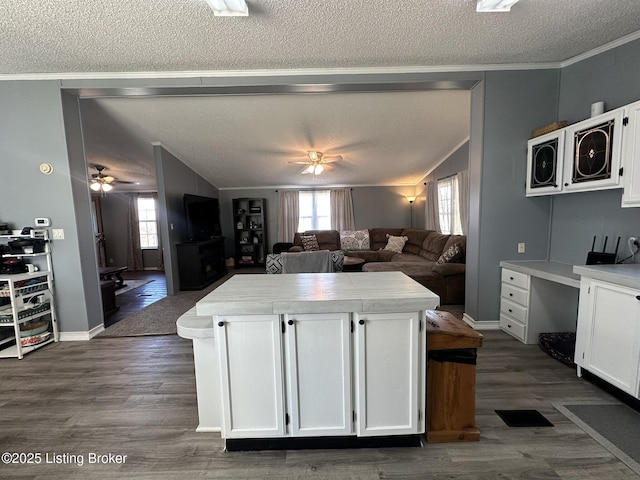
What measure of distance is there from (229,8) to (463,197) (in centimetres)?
430

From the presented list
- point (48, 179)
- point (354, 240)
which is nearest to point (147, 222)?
point (48, 179)

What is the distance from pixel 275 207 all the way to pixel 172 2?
554cm

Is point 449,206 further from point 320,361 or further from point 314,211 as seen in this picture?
point 320,361

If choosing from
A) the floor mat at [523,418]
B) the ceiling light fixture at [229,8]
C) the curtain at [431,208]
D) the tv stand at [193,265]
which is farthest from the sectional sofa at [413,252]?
the ceiling light fixture at [229,8]

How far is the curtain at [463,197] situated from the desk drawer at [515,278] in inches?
73.4

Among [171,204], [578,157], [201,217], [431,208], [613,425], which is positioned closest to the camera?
[613,425]

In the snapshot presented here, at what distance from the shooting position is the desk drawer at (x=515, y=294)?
268 centimetres

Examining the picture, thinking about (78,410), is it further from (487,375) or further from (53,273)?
(487,375)

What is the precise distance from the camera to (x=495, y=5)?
1.88 m

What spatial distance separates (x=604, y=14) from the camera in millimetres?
2020

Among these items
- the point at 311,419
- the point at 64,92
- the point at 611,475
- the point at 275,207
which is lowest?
the point at 611,475

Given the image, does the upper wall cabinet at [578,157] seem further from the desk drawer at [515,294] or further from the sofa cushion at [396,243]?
the sofa cushion at [396,243]

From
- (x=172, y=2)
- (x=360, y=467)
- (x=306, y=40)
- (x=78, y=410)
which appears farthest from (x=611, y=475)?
(x=172, y=2)

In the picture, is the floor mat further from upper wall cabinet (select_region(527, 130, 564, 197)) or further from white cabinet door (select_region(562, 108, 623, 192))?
upper wall cabinet (select_region(527, 130, 564, 197))
